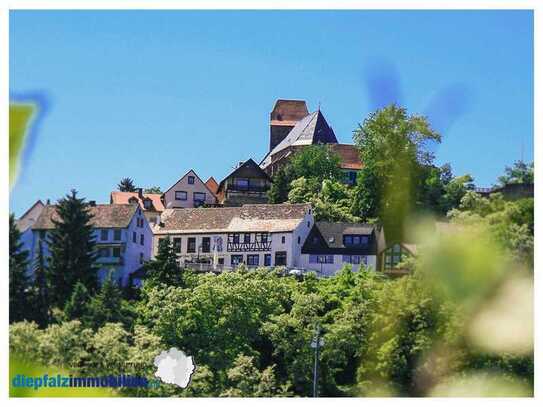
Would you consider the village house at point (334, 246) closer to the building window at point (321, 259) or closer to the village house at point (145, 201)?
the building window at point (321, 259)

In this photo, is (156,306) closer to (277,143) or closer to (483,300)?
(483,300)

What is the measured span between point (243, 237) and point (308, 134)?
1005 centimetres

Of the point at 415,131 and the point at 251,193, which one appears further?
the point at 251,193

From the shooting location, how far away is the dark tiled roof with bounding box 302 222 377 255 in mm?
19484

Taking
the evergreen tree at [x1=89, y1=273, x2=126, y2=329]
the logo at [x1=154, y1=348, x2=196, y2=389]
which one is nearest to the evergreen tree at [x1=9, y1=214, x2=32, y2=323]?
the evergreen tree at [x1=89, y1=273, x2=126, y2=329]

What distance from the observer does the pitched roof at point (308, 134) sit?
92.1 feet

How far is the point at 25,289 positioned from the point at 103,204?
3.65 m

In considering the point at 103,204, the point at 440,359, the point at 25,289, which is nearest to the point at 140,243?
the point at 103,204

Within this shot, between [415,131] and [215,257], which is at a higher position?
[415,131]

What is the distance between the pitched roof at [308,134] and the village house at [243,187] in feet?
8.19

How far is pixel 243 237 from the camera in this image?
67.7 feet

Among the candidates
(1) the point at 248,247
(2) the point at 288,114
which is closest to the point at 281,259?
(1) the point at 248,247

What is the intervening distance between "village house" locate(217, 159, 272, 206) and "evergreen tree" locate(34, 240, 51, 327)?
10748mm

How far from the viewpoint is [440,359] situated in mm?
12125
